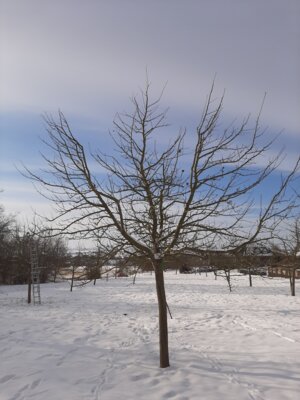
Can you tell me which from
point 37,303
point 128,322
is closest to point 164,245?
point 128,322

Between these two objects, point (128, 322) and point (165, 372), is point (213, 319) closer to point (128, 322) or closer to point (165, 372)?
point (128, 322)

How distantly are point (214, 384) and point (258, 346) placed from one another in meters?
2.87

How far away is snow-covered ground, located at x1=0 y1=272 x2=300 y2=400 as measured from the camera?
5789 mm

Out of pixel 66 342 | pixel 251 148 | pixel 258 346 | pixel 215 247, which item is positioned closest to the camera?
pixel 251 148

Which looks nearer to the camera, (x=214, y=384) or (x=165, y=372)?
(x=214, y=384)

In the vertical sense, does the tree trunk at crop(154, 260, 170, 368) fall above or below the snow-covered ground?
above

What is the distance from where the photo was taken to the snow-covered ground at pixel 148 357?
19.0 ft

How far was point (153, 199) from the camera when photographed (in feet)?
23.3

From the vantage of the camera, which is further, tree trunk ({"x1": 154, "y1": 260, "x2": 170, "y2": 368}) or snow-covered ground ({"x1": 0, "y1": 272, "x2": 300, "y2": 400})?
tree trunk ({"x1": 154, "y1": 260, "x2": 170, "y2": 368})

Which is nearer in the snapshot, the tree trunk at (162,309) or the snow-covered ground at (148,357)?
the snow-covered ground at (148,357)

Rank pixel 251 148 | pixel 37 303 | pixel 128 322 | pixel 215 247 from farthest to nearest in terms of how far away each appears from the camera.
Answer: pixel 37 303
pixel 128 322
pixel 215 247
pixel 251 148

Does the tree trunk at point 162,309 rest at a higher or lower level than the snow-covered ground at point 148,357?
higher

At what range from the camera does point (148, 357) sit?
7.76m

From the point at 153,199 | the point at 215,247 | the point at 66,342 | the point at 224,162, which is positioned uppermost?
the point at 224,162
